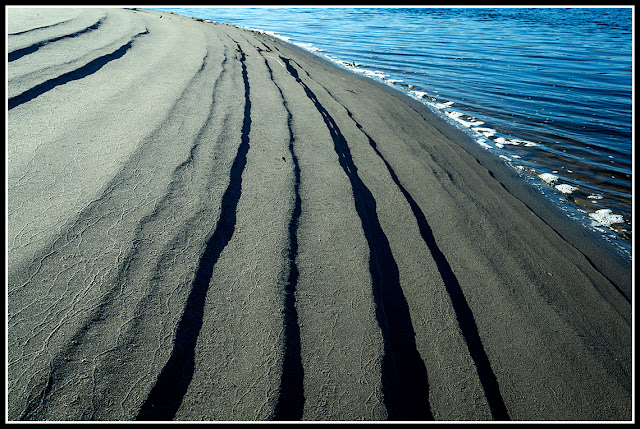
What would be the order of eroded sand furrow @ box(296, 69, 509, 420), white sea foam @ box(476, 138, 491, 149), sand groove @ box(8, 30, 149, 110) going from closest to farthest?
eroded sand furrow @ box(296, 69, 509, 420), sand groove @ box(8, 30, 149, 110), white sea foam @ box(476, 138, 491, 149)

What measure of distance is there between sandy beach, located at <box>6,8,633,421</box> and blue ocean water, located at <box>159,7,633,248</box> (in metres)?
0.77

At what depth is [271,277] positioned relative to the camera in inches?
61.9

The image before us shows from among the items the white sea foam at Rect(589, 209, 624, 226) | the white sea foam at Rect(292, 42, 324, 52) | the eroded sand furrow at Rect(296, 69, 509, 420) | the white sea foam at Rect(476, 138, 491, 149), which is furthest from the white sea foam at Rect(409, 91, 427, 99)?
the white sea foam at Rect(292, 42, 324, 52)

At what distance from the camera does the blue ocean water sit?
357 cm

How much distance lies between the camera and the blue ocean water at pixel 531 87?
3568mm

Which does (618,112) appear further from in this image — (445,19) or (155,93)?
(445,19)

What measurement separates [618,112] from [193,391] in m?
6.87

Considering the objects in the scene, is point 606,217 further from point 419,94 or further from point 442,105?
point 419,94

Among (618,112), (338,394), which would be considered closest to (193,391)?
(338,394)

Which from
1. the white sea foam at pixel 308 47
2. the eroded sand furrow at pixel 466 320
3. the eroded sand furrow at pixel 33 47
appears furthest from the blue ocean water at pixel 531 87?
the eroded sand furrow at pixel 33 47

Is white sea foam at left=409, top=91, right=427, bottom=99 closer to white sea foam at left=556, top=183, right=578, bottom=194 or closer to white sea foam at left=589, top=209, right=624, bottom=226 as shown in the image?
white sea foam at left=556, top=183, right=578, bottom=194

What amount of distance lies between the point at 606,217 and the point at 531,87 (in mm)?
4383

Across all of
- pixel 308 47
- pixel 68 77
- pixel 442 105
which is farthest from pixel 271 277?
pixel 308 47

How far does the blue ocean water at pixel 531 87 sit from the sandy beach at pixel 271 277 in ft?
2.52
